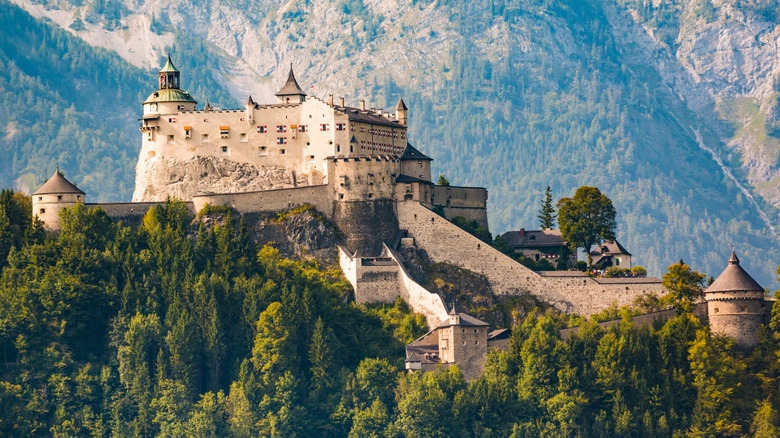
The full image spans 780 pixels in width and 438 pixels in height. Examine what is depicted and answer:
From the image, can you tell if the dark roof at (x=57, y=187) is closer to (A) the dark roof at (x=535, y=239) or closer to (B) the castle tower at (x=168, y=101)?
(B) the castle tower at (x=168, y=101)

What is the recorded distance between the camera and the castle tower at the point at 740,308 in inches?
4284

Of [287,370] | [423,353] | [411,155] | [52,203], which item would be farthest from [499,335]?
[52,203]

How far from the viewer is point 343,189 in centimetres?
12006

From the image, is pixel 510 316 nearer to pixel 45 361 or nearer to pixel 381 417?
pixel 381 417

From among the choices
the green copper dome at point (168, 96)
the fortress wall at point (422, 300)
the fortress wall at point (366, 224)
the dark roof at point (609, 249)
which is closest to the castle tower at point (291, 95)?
the green copper dome at point (168, 96)

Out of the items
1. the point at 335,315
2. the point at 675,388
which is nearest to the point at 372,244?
the point at 335,315

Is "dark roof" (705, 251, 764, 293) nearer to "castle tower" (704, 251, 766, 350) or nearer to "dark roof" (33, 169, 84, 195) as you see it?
"castle tower" (704, 251, 766, 350)

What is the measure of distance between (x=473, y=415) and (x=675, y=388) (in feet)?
47.8

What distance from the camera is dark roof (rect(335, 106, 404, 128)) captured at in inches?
4882

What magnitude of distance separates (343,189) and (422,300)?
459 inches

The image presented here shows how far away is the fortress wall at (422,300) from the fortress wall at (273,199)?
7499 mm

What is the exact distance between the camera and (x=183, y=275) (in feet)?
371

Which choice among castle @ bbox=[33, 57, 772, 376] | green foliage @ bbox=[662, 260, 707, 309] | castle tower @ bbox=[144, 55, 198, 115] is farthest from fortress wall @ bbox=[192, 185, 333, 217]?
green foliage @ bbox=[662, 260, 707, 309]

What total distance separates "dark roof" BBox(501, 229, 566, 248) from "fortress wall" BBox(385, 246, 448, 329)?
13.6m
